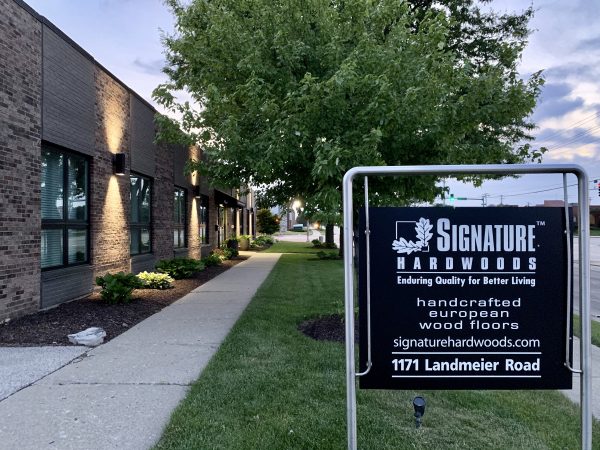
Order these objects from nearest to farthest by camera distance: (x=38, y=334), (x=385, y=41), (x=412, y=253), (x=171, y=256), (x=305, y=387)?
1. (x=412, y=253)
2. (x=305, y=387)
3. (x=38, y=334)
4. (x=385, y=41)
5. (x=171, y=256)

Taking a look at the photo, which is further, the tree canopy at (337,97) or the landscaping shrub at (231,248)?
the landscaping shrub at (231,248)

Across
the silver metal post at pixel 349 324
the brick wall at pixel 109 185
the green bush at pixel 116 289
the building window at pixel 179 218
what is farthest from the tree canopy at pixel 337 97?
the building window at pixel 179 218

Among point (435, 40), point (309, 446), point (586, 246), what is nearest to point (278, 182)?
point (435, 40)

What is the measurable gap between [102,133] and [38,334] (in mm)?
4731

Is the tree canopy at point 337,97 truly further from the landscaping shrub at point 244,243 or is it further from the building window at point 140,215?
the landscaping shrub at point 244,243

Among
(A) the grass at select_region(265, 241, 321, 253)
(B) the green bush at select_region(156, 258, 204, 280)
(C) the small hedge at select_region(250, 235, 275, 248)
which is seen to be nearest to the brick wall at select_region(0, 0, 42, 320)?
(B) the green bush at select_region(156, 258, 204, 280)

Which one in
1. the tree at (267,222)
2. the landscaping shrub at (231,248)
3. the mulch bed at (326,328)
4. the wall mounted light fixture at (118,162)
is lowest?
the mulch bed at (326,328)

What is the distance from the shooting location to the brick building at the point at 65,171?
21.5 feet

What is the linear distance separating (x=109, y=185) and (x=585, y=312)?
904cm

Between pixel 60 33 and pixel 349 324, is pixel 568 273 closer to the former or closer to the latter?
pixel 349 324

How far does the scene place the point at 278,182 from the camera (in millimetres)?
7449

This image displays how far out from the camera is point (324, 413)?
356 cm

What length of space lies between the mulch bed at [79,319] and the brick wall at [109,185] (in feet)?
3.42

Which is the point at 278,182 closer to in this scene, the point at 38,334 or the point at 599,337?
the point at 38,334
